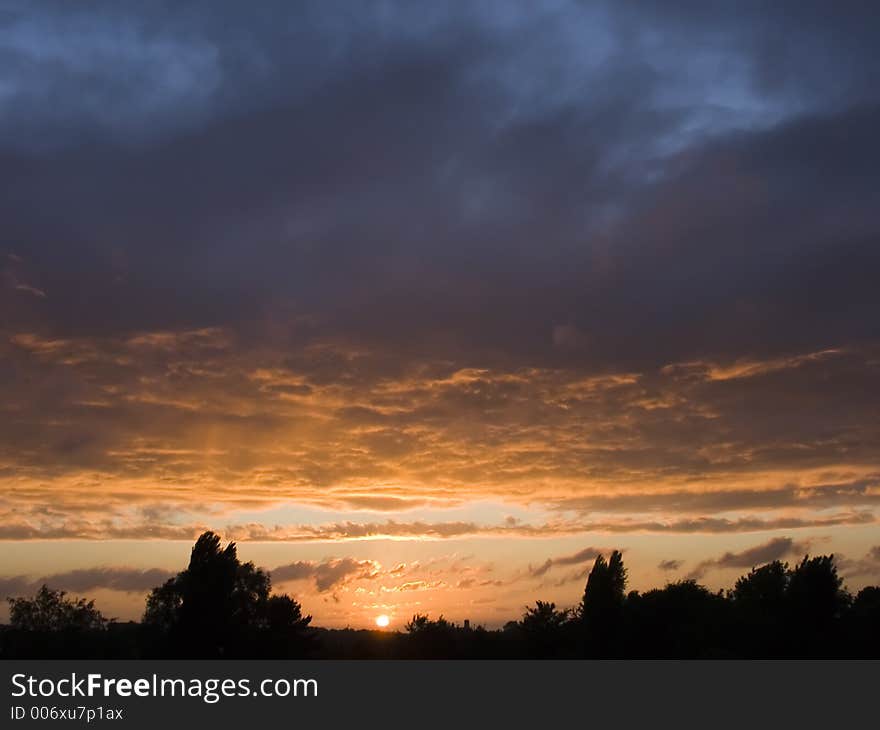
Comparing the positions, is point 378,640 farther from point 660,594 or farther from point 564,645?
point 660,594

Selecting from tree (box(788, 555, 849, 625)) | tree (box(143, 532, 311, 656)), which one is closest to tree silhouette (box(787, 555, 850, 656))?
tree (box(788, 555, 849, 625))

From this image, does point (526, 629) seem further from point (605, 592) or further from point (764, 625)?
point (764, 625)

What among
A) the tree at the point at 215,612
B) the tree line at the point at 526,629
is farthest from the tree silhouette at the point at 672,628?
the tree at the point at 215,612

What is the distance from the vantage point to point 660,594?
10888 cm

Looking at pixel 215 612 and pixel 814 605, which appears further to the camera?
pixel 814 605

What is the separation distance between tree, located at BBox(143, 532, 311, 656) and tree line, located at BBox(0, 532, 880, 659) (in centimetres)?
10

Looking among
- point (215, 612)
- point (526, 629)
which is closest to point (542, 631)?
point (526, 629)

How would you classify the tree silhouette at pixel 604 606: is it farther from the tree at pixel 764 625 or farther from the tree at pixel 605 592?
the tree at pixel 764 625

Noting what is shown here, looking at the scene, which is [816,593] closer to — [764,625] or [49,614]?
[764,625]

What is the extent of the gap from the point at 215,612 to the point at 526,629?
35.3m

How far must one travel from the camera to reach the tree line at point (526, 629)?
91188 mm

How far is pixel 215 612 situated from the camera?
89375mm
